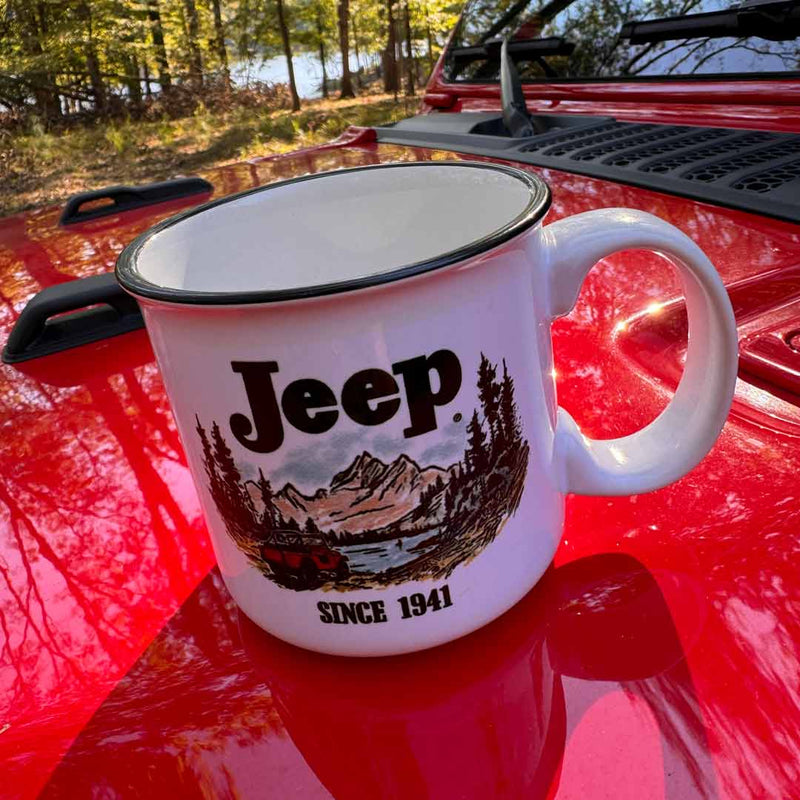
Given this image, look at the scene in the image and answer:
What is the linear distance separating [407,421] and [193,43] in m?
11.8

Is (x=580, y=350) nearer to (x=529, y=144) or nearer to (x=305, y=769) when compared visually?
(x=305, y=769)

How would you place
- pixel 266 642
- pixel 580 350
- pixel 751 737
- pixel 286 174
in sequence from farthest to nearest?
pixel 286 174, pixel 580 350, pixel 266 642, pixel 751 737

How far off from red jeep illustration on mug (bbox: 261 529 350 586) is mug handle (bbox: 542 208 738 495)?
13cm

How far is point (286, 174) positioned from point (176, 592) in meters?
1.07

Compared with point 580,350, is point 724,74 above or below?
above

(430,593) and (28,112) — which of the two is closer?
(430,593)

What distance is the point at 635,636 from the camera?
0.37 meters

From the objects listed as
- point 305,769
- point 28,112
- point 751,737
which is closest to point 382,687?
point 305,769

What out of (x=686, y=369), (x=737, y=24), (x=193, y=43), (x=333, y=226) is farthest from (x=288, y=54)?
(x=686, y=369)

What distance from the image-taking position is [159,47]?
10.1m

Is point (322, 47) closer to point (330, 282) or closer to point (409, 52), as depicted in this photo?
point (409, 52)

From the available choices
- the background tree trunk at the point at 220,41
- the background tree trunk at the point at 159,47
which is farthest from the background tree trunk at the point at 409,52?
the background tree trunk at the point at 159,47

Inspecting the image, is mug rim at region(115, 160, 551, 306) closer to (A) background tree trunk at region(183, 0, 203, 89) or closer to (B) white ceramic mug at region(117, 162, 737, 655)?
(B) white ceramic mug at region(117, 162, 737, 655)

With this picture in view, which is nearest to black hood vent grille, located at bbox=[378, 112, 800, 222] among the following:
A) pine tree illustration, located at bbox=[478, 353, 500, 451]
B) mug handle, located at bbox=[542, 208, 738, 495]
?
mug handle, located at bbox=[542, 208, 738, 495]
